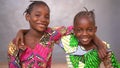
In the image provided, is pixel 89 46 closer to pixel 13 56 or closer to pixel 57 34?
pixel 57 34

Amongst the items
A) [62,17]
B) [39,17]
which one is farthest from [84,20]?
[62,17]

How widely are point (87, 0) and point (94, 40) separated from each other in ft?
9.62

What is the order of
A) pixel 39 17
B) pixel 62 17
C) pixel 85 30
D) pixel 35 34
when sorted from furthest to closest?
pixel 62 17 → pixel 35 34 → pixel 39 17 → pixel 85 30

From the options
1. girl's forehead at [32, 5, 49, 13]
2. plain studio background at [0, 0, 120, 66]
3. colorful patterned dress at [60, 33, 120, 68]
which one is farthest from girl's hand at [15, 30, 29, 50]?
plain studio background at [0, 0, 120, 66]

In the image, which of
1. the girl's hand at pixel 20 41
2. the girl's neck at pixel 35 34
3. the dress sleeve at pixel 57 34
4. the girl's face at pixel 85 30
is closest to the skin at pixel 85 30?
the girl's face at pixel 85 30

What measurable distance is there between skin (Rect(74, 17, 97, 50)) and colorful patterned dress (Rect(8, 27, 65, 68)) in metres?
0.25

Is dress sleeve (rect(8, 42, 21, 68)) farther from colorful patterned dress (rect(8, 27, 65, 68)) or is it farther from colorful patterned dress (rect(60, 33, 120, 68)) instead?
colorful patterned dress (rect(60, 33, 120, 68))

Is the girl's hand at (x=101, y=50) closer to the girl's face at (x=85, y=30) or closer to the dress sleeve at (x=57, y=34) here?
the girl's face at (x=85, y=30)

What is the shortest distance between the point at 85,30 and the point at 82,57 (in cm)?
25

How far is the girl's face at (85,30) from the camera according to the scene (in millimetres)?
2717

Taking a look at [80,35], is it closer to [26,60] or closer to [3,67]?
[26,60]

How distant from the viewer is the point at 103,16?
5656 mm

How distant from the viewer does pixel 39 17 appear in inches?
112

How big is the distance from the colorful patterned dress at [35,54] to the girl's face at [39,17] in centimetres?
14
